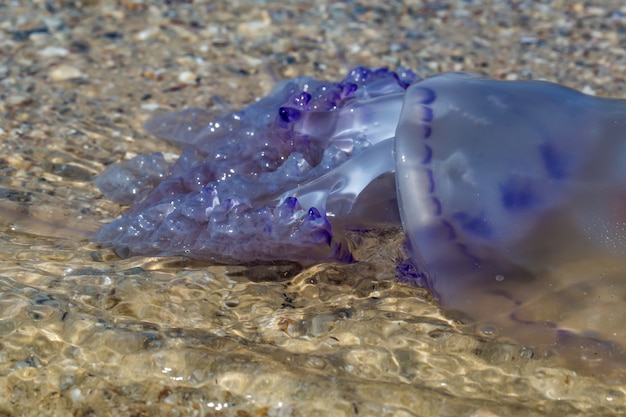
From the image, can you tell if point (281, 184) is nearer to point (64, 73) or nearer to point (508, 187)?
point (508, 187)

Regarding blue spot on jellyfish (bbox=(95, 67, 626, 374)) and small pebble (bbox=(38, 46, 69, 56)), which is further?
small pebble (bbox=(38, 46, 69, 56))

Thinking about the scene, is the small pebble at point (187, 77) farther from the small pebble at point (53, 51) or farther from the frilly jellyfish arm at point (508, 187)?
the frilly jellyfish arm at point (508, 187)

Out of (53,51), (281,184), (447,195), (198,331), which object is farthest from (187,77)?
(447,195)

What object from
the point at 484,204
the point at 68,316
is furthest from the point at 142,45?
the point at 484,204

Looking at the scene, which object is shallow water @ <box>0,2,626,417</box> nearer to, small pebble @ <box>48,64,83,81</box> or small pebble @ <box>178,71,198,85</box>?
small pebble @ <box>48,64,83,81</box>

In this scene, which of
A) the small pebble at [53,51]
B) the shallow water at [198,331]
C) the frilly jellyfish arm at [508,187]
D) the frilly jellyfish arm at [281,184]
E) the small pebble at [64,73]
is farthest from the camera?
the small pebble at [53,51]

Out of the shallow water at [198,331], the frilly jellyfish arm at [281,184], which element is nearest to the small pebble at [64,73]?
the shallow water at [198,331]

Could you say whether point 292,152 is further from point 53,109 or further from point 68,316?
point 53,109

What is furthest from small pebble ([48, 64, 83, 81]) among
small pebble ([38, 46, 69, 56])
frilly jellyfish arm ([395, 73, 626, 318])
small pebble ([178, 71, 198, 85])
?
frilly jellyfish arm ([395, 73, 626, 318])

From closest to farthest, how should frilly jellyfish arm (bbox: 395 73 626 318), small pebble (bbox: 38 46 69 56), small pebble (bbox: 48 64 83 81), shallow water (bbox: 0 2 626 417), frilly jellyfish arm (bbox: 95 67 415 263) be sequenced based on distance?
shallow water (bbox: 0 2 626 417) < frilly jellyfish arm (bbox: 395 73 626 318) < frilly jellyfish arm (bbox: 95 67 415 263) < small pebble (bbox: 48 64 83 81) < small pebble (bbox: 38 46 69 56)
